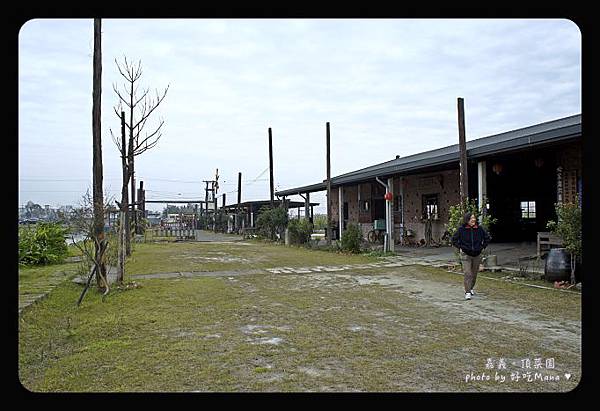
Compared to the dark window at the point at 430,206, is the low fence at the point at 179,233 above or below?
below

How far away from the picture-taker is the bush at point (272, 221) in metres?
27.3

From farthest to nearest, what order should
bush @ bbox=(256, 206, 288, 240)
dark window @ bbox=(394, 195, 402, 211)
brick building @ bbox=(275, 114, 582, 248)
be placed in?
1. bush @ bbox=(256, 206, 288, 240)
2. dark window @ bbox=(394, 195, 402, 211)
3. brick building @ bbox=(275, 114, 582, 248)

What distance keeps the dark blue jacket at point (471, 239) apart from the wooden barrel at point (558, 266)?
6.95ft

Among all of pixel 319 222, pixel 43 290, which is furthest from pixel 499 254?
→ pixel 319 222

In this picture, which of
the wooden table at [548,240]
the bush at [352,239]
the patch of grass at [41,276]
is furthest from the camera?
the bush at [352,239]

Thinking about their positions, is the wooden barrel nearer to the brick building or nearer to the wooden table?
the wooden table

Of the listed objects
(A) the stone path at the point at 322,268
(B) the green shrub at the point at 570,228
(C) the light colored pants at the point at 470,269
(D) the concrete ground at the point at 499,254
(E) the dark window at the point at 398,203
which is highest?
(E) the dark window at the point at 398,203

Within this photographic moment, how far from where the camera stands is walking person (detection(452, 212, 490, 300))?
8.02 metres

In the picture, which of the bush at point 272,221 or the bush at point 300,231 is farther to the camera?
the bush at point 272,221

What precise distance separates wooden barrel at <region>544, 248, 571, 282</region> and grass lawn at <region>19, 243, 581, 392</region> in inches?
30.1

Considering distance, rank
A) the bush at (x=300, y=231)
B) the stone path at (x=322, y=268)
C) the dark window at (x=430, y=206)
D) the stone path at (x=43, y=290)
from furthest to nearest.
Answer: the bush at (x=300, y=231) → the dark window at (x=430, y=206) → the stone path at (x=322, y=268) → the stone path at (x=43, y=290)

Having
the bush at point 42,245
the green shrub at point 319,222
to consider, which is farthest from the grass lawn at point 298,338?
the green shrub at point 319,222

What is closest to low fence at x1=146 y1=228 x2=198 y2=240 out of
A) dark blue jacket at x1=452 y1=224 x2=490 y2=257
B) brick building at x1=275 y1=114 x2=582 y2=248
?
brick building at x1=275 y1=114 x2=582 y2=248

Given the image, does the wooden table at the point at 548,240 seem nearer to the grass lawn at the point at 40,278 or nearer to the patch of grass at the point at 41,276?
the grass lawn at the point at 40,278
